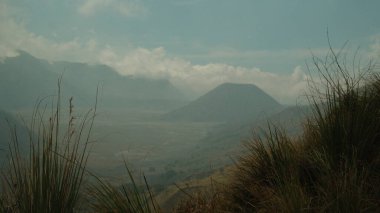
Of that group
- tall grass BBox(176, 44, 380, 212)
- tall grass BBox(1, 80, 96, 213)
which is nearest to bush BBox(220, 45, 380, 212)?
tall grass BBox(176, 44, 380, 212)

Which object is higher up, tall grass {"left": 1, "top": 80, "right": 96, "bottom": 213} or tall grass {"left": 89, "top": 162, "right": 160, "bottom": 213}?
tall grass {"left": 1, "top": 80, "right": 96, "bottom": 213}

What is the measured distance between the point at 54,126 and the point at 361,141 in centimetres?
327

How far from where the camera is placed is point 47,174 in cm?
327

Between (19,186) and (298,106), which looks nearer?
(19,186)

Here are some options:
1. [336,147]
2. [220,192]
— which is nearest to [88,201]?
[220,192]

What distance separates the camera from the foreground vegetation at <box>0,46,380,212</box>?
11.0 ft

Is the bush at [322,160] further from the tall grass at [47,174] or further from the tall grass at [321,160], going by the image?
the tall grass at [47,174]

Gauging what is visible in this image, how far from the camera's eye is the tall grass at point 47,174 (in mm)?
3260

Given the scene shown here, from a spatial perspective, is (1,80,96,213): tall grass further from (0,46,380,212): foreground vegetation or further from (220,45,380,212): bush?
(220,45,380,212): bush

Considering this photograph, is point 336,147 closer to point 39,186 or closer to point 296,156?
point 296,156

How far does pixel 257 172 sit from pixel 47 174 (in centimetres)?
287

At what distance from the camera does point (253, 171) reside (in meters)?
5.36

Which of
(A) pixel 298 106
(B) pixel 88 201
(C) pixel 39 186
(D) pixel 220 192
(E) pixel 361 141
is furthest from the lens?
(A) pixel 298 106

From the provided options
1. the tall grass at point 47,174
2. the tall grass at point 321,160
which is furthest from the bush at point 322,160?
the tall grass at point 47,174
